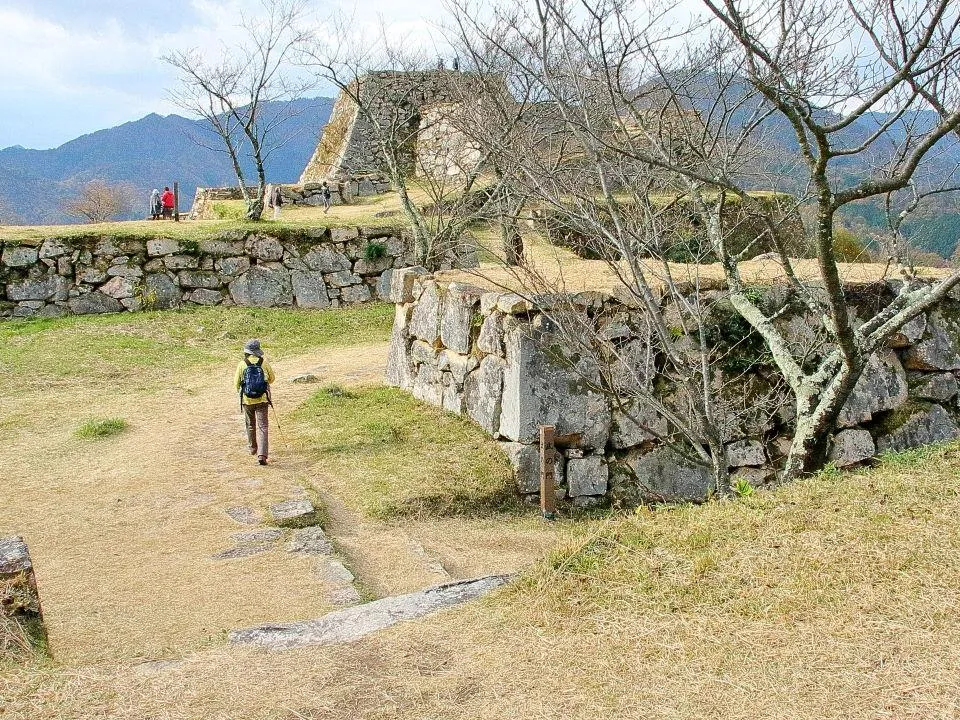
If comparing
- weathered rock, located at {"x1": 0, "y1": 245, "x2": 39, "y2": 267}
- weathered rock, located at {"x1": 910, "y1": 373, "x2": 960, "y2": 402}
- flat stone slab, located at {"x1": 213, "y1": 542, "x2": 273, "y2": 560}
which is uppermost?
weathered rock, located at {"x1": 0, "y1": 245, "x2": 39, "y2": 267}

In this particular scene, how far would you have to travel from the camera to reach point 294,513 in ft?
22.1

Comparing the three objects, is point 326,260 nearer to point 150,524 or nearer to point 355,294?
point 355,294

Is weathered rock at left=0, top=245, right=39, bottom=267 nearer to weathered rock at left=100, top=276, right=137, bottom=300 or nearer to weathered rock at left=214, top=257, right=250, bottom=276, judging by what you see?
weathered rock at left=100, top=276, right=137, bottom=300

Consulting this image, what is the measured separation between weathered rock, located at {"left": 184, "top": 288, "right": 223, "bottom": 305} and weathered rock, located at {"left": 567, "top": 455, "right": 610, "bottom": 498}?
8.85 metres

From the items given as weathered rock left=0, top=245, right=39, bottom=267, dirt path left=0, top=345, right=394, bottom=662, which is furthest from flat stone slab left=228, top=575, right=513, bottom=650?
weathered rock left=0, top=245, right=39, bottom=267

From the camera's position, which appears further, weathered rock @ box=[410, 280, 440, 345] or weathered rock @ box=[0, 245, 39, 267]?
weathered rock @ box=[0, 245, 39, 267]

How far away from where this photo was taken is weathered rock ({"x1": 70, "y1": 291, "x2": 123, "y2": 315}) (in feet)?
46.6

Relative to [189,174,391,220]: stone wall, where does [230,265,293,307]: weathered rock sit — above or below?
below

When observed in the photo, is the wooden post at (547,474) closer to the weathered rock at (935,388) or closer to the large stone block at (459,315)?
the large stone block at (459,315)

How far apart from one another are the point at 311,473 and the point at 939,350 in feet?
19.5

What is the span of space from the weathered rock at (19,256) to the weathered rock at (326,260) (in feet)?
13.7

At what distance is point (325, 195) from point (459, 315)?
10819 millimetres

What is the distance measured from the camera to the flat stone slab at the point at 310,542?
6102 millimetres

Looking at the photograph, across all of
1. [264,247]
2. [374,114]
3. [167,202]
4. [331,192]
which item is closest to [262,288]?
[264,247]
